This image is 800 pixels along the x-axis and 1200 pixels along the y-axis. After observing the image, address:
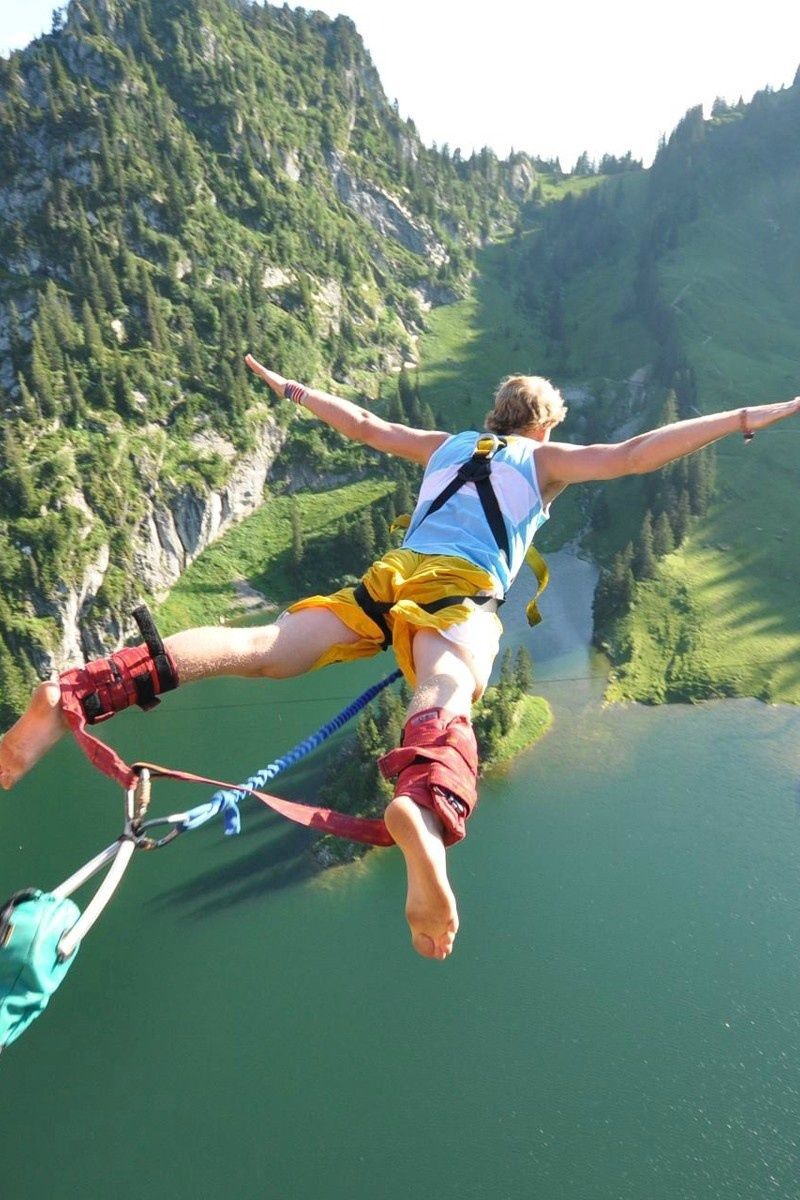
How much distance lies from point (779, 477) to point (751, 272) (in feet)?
164

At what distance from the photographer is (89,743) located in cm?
355

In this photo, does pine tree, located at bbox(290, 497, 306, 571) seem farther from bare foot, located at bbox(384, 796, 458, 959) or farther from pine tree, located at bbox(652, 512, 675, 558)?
bare foot, located at bbox(384, 796, 458, 959)

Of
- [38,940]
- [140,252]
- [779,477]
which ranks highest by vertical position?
[140,252]

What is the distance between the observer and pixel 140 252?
7256 cm

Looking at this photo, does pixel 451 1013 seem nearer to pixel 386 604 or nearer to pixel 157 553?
pixel 386 604

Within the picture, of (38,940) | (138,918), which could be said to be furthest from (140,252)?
(38,940)

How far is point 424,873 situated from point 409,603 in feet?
4.82

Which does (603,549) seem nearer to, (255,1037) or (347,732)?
(347,732)

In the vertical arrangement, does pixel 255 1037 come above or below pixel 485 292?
below

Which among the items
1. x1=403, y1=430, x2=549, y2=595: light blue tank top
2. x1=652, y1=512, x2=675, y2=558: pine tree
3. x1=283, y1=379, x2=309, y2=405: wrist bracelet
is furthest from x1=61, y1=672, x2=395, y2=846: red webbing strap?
x1=652, y1=512, x2=675, y2=558: pine tree

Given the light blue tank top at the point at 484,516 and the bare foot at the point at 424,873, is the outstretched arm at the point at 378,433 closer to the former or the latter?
the light blue tank top at the point at 484,516

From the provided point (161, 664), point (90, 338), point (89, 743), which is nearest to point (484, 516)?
point (161, 664)

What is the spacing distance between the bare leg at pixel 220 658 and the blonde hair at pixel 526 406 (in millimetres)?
1751

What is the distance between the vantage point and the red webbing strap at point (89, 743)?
11.1ft
